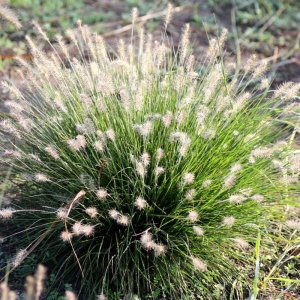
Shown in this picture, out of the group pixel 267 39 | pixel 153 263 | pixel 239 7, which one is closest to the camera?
pixel 153 263

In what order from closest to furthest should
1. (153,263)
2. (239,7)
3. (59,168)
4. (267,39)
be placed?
(153,263) < (59,168) < (267,39) < (239,7)

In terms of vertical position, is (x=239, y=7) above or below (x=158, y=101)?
below

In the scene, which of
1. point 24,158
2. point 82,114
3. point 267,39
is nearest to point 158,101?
point 82,114

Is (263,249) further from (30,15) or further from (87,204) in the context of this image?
(30,15)

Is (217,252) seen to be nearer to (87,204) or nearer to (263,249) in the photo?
(263,249)

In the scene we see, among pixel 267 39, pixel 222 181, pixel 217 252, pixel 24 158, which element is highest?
pixel 24 158

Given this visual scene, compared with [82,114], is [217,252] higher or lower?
lower

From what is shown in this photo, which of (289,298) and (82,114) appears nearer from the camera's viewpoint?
(289,298)

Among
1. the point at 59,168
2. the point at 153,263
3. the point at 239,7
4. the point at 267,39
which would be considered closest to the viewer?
the point at 153,263

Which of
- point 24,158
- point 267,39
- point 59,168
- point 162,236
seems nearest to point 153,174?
point 162,236
